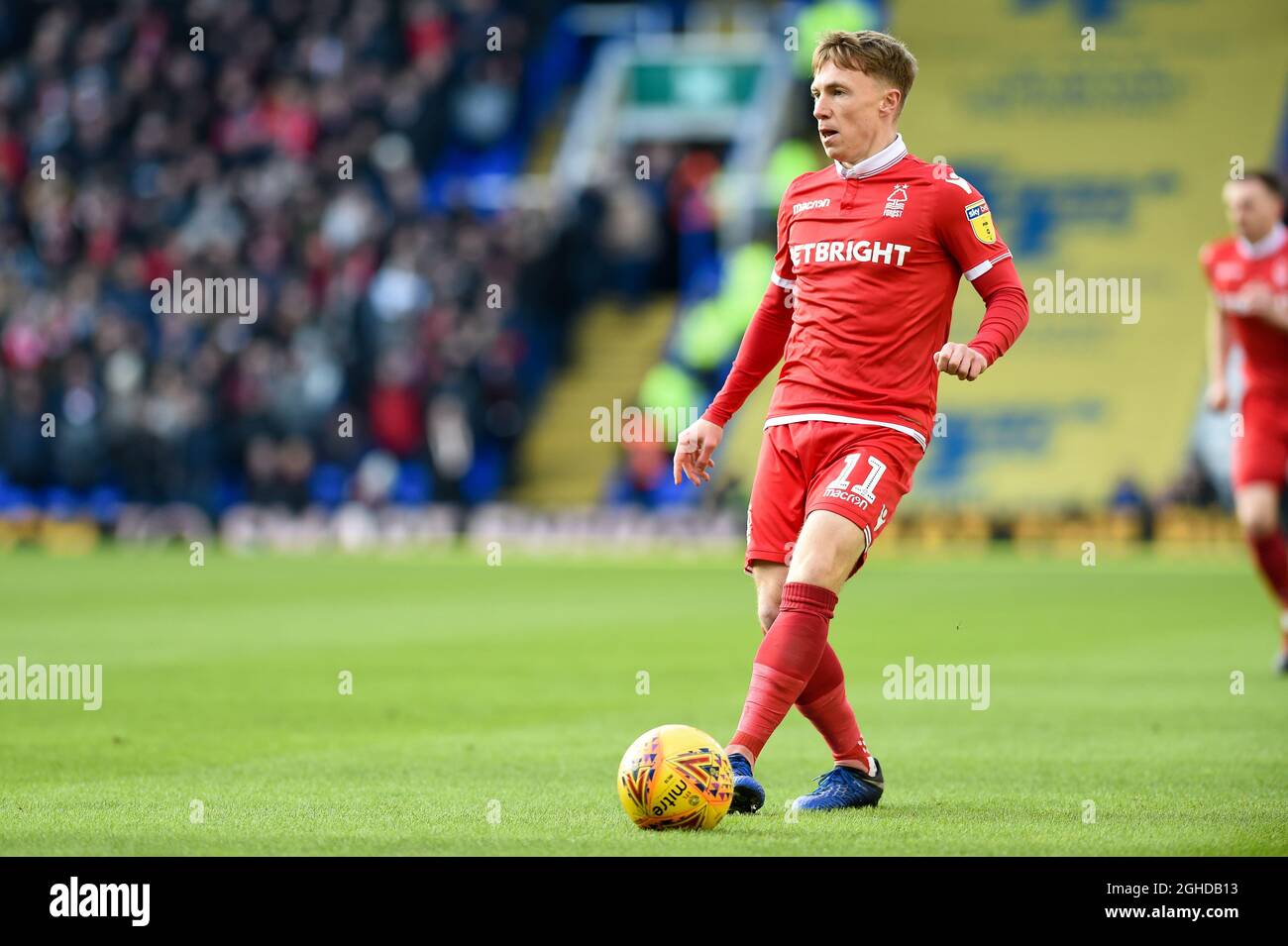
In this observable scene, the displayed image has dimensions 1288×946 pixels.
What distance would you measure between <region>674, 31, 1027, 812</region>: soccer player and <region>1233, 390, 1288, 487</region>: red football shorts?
544cm

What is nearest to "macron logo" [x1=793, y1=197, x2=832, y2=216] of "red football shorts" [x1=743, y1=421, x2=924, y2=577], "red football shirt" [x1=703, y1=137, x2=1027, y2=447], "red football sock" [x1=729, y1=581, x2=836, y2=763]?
"red football shirt" [x1=703, y1=137, x2=1027, y2=447]

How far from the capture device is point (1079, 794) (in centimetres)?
731

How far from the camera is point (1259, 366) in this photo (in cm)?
1188

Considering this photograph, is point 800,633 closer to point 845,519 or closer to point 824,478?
point 845,519

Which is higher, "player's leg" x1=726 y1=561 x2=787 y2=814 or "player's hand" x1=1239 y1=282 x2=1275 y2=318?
"player's hand" x1=1239 y1=282 x2=1275 y2=318

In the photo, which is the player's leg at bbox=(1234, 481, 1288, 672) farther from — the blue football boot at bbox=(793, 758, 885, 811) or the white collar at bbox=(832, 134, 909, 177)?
the white collar at bbox=(832, 134, 909, 177)

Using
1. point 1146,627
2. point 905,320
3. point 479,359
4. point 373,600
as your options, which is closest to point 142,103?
point 479,359

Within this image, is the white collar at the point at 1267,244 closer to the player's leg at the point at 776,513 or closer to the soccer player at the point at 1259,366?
the soccer player at the point at 1259,366

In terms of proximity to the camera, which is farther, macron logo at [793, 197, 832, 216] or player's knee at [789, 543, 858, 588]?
macron logo at [793, 197, 832, 216]

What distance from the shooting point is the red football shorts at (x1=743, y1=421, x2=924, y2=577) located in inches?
260
